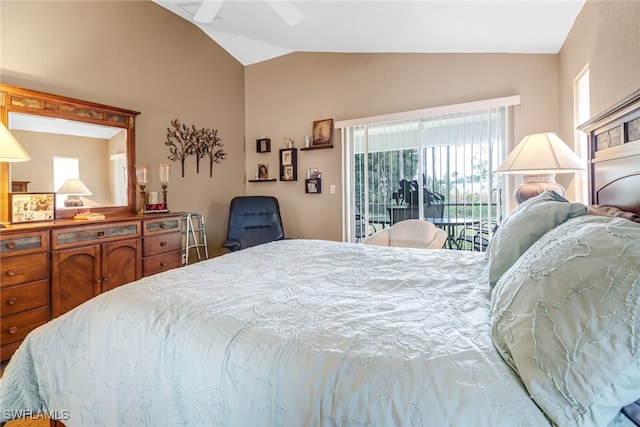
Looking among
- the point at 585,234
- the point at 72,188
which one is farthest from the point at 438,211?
the point at 72,188

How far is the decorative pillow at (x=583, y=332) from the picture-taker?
61cm

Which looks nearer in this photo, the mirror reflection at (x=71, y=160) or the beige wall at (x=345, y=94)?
the mirror reflection at (x=71, y=160)

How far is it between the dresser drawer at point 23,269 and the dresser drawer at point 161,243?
0.78 metres

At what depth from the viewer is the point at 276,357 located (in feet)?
2.88

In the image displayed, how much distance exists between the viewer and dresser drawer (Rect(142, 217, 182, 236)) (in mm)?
3049

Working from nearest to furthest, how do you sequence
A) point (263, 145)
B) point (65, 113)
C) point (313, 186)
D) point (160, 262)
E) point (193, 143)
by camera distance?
point (65, 113)
point (160, 262)
point (193, 143)
point (313, 186)
point (263, 145)

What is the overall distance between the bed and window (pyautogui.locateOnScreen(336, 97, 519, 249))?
1.77 meters

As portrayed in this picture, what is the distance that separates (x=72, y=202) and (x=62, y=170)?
291 mm

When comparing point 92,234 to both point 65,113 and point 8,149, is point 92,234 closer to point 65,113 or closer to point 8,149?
point 8,149

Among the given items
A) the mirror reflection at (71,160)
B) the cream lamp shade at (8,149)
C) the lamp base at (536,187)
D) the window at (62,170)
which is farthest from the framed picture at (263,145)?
the lamp base at (536,187)

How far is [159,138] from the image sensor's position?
3.69 m

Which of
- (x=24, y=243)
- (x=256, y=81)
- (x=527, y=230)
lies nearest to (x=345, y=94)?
(x=256, y=81)

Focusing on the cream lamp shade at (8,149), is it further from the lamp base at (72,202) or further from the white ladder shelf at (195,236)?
the white ladder shelf at (195,236)

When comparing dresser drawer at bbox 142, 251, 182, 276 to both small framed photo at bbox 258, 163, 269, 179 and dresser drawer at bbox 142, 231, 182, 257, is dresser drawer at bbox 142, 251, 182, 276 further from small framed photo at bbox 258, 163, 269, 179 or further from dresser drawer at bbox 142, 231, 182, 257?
small framed photo at bbox 258, 163, 269, 179
